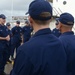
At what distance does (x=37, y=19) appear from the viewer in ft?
8.48

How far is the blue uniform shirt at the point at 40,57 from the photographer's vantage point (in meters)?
2.46

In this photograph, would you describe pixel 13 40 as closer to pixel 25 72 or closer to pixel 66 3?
pixel 25 72

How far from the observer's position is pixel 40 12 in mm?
2594

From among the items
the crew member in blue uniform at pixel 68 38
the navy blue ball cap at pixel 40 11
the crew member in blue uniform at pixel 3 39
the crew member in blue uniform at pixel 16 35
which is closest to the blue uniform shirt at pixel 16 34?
the crew member in blue uniform at pixel 16 35

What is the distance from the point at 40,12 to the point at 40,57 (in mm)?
389

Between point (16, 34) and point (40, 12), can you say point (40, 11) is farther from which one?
point (16, 34)

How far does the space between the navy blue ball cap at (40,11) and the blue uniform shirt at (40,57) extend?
0.11 meters

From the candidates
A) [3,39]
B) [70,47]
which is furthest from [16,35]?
[70,47]

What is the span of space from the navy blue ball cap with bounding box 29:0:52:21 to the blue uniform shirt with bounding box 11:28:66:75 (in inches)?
4.4

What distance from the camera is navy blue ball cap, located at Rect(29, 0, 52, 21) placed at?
8.50 ft

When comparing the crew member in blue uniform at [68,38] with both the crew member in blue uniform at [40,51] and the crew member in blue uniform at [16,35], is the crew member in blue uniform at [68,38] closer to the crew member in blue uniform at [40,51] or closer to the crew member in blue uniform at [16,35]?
the crew member in blue uniform at [40,51]

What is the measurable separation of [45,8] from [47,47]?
34 centimetres

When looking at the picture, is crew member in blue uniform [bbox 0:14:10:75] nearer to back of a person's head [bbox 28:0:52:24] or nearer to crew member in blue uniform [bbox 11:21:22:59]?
crew member in blue uniform [bbox 11:21:22:59]

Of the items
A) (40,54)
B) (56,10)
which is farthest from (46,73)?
(56,10)
